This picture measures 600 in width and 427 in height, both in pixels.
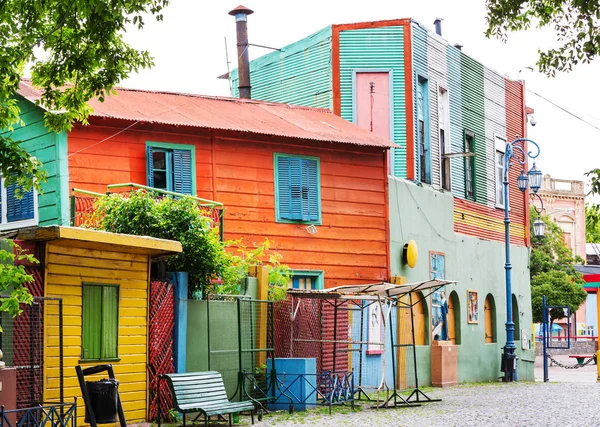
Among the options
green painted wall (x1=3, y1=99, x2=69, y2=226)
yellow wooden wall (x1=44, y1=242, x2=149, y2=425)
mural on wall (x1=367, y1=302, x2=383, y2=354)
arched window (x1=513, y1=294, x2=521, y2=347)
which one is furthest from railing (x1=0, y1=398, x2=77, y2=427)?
arched window (x1=513, y1=294, x2=521, y2=347)

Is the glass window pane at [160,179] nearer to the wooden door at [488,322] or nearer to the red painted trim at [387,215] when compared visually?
the red painted trim at [387,215]

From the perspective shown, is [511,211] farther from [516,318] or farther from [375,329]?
[375,329]

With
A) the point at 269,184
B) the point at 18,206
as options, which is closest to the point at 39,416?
the point at 18,206

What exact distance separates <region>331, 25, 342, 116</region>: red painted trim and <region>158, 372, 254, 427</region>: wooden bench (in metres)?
12.3

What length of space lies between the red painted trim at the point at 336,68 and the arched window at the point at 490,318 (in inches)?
308

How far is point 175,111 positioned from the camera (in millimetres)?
22281

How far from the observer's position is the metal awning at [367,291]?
18578mm

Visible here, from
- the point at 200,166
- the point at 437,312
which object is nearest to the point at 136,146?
the point at 200,166

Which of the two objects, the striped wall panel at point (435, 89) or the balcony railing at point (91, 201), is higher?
the striped wall panel at point (435, 89)

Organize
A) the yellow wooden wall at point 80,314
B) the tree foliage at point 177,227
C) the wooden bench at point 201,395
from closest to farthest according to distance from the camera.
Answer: the yellow wooden wall at point 80,314 < the wooden bench at point 201,395 < the tree foliage at point 177,227

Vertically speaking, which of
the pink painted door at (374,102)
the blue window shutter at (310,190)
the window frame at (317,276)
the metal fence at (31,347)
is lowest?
the metal fence at (31,347)

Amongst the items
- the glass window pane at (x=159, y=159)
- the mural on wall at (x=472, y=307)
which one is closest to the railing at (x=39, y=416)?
the glass window pane at (x=159, y=159)

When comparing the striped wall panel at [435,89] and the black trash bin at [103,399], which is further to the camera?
the striped wall panel at [435,89]

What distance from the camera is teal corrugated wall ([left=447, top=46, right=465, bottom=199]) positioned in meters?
29.2
